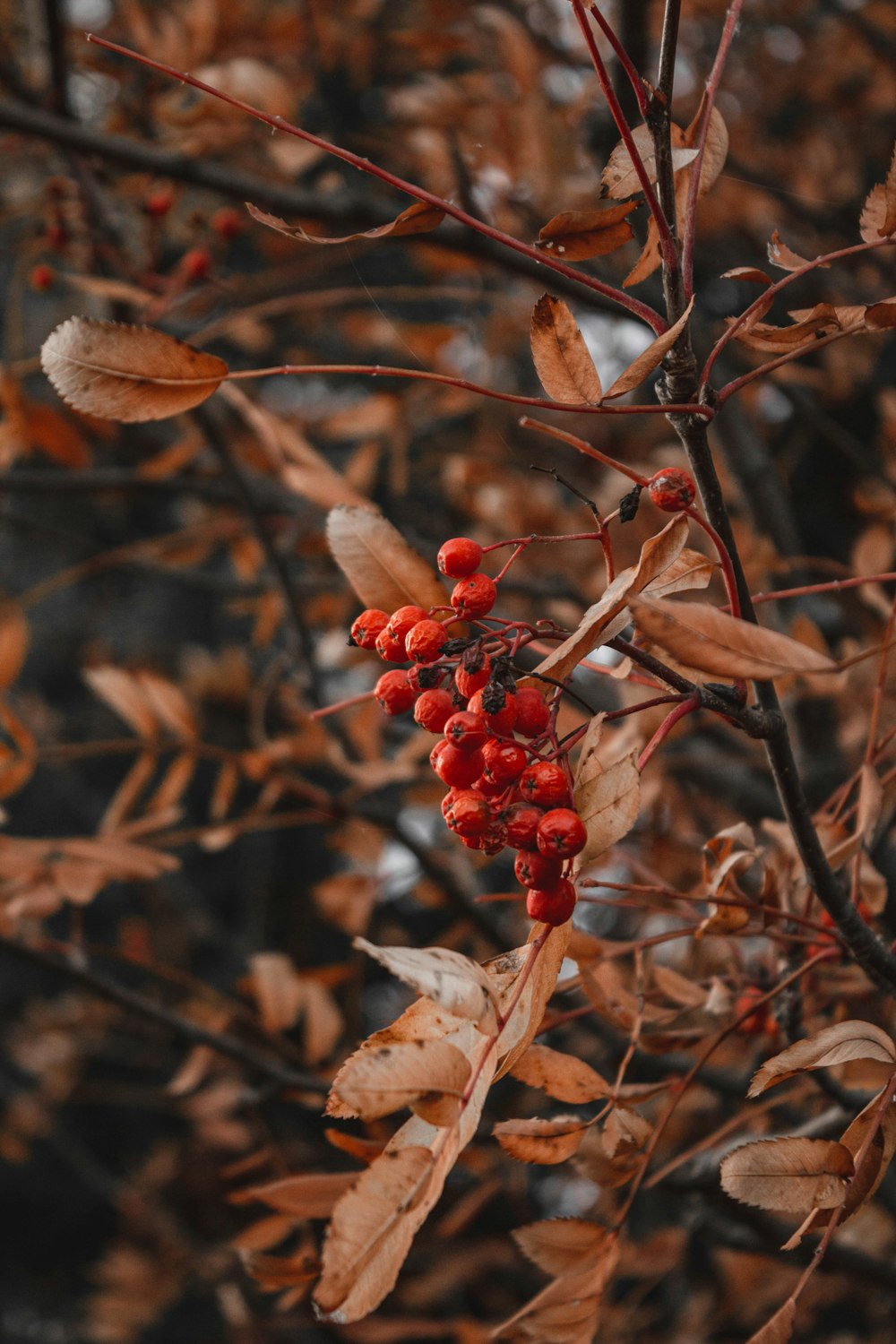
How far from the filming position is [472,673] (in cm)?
52

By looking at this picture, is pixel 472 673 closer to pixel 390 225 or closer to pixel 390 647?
pixel 390 647

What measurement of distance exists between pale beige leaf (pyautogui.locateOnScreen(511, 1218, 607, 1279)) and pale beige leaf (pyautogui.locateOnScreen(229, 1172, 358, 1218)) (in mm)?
190

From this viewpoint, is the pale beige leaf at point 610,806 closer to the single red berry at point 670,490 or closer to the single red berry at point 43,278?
the single red berry at point 670,490

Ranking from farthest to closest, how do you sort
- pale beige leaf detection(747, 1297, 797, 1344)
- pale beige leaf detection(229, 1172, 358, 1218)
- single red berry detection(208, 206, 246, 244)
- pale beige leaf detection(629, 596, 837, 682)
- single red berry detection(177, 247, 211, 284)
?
single red berry detection(208, 206, 246, 244)
single red berry detection(177, 247, 211, 284)
pale beige leaf detection(229, 1172, 358, 1218)
pale beige leaf detection(747, 1297, 797, 1344)
pale beige leaf detection(629, 596, 837, 682)

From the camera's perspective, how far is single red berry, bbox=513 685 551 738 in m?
0.53

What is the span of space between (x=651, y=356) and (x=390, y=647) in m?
0.21

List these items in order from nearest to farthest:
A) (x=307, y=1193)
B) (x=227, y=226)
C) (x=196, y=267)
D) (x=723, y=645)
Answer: (x=723, y=645), (x=307, y=1193), (x=196, y=267), (x=227, y=226)

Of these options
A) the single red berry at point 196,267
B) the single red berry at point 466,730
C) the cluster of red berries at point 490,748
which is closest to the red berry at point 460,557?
the cluster of red berries at point 490,748

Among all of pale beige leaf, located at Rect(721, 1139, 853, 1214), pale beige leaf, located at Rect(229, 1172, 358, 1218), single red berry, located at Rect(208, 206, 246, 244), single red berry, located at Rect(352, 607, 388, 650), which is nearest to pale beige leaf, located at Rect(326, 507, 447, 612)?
single red berry, located at Rect(352, 607, 388, 650)

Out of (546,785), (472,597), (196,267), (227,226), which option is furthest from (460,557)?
(227,226)

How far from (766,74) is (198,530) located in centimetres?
188

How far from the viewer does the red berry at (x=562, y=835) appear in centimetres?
48

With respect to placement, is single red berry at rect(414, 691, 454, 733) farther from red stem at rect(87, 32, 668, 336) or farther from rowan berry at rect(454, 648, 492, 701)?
red stem at rect(87, 32, 668, 336)

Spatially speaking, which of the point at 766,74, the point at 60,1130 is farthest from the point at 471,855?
the point at 766,74
